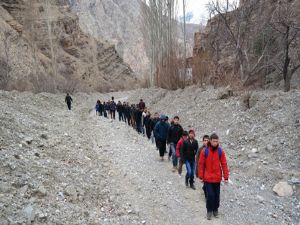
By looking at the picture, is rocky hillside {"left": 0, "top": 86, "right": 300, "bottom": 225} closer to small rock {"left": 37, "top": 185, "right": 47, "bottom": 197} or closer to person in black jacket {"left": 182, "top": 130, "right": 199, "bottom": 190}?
small rock {"left": 37, "top": 185, "right": 47, "bottom": 197}

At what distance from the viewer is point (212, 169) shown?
6.61 m

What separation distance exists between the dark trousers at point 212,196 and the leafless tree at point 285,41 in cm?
1470

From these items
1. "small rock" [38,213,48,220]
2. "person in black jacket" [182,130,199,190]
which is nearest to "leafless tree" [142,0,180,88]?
"person in black jacket" [182,130,199,190]

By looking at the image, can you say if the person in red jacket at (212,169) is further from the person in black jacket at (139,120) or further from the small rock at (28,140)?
the person in black jacket at (139,120)

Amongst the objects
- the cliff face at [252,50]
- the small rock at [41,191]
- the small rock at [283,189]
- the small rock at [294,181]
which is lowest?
the small rock at [283,189]

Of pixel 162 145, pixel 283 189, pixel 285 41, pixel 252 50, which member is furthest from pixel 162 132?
pixel 252 50

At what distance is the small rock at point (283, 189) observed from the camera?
8.24 metres

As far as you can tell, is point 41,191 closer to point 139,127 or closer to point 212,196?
point 212,196

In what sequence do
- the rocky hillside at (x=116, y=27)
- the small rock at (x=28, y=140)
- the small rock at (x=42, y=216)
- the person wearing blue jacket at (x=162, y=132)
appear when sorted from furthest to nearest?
the rocky hillside at (x=116, y=27)
the person wearing blue jacket at (x=162, y=132)
the small rock at (x=28, y=140)
the small rock at (x=42, y=216)

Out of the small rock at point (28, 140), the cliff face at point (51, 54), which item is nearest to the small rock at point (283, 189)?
the small rock at point (28, 140)

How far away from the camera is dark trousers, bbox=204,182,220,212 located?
21.9ft

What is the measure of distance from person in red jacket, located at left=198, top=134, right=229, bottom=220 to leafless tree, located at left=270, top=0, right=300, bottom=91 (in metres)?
14.6

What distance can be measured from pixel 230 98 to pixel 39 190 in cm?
1121

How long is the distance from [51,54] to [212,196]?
47592 millimetres
